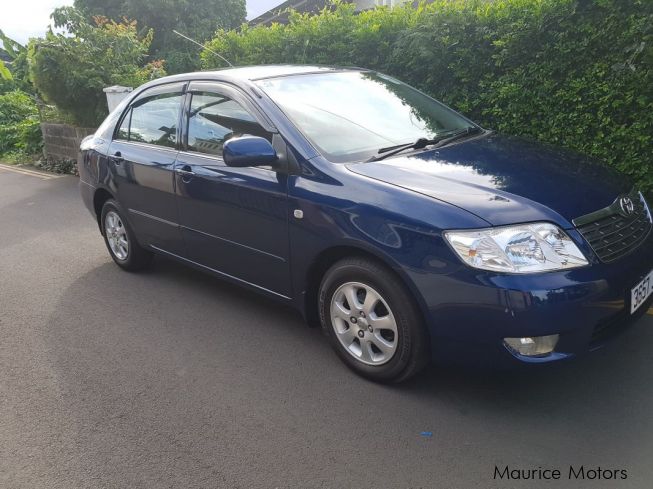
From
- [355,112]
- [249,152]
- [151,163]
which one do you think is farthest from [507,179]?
[151,163]

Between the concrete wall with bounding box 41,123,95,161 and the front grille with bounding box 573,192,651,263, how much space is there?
10598 mm

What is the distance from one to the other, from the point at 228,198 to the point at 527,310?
6.66 feet

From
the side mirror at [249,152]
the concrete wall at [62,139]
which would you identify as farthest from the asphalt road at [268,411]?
the concrete wall at [62,139]

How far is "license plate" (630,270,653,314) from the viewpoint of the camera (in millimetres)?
2920

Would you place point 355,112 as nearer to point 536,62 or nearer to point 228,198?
point 228,198

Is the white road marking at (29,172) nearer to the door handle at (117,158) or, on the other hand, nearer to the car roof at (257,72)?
the door handle at (117,158)

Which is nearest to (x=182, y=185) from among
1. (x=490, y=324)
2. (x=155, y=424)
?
(x=155, y=424)

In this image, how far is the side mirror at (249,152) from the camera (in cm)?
337

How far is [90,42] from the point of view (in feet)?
38.4

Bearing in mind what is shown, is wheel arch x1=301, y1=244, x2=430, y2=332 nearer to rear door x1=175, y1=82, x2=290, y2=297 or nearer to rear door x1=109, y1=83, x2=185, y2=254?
rear door x1=175, y1=82, x2=290, y2=297

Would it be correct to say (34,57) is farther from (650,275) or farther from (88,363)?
(650,275)

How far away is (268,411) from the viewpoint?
3.12 meters

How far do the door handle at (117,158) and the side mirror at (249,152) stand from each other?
183 centimetres

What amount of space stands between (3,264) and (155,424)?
384 centimetres
